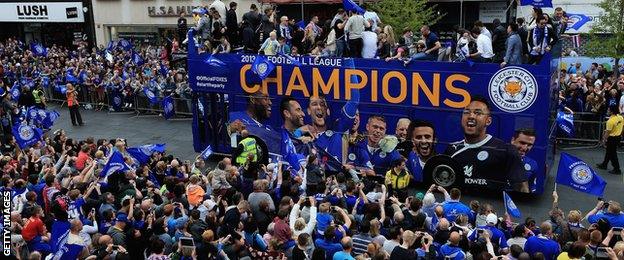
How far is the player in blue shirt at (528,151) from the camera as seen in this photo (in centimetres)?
1291

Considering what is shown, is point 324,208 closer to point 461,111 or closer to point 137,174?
point 137,174

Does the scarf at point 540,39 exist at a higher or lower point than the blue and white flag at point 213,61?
higher

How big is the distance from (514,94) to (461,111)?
1.14 meters

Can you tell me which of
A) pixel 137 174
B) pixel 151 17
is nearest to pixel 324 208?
pixel 137 174

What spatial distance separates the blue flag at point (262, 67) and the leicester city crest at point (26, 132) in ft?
18.6

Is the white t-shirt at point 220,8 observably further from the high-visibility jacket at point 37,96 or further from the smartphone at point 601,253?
the smartphone at point 601,253

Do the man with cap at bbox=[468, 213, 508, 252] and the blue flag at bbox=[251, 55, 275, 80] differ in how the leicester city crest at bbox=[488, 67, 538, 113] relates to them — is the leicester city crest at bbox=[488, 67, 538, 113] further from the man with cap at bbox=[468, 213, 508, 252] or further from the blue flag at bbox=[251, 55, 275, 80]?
the blue flag at bbox=[251, 55, 275, 80]

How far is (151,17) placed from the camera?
122ft

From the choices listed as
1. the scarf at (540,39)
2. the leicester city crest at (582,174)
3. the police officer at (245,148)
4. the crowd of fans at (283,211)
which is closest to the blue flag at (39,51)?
the crowd of fans at (283,211)

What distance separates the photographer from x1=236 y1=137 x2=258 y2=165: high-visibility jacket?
14.4 metres

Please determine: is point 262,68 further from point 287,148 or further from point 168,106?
point 168,106

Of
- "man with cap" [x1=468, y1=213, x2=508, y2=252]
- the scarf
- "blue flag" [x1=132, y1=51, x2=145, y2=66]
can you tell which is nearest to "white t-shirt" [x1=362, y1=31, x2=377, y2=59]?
the scarf

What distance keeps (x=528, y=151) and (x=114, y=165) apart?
26.3ft

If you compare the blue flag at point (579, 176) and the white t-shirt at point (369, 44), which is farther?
the white t-shirt at point (369, 44)
